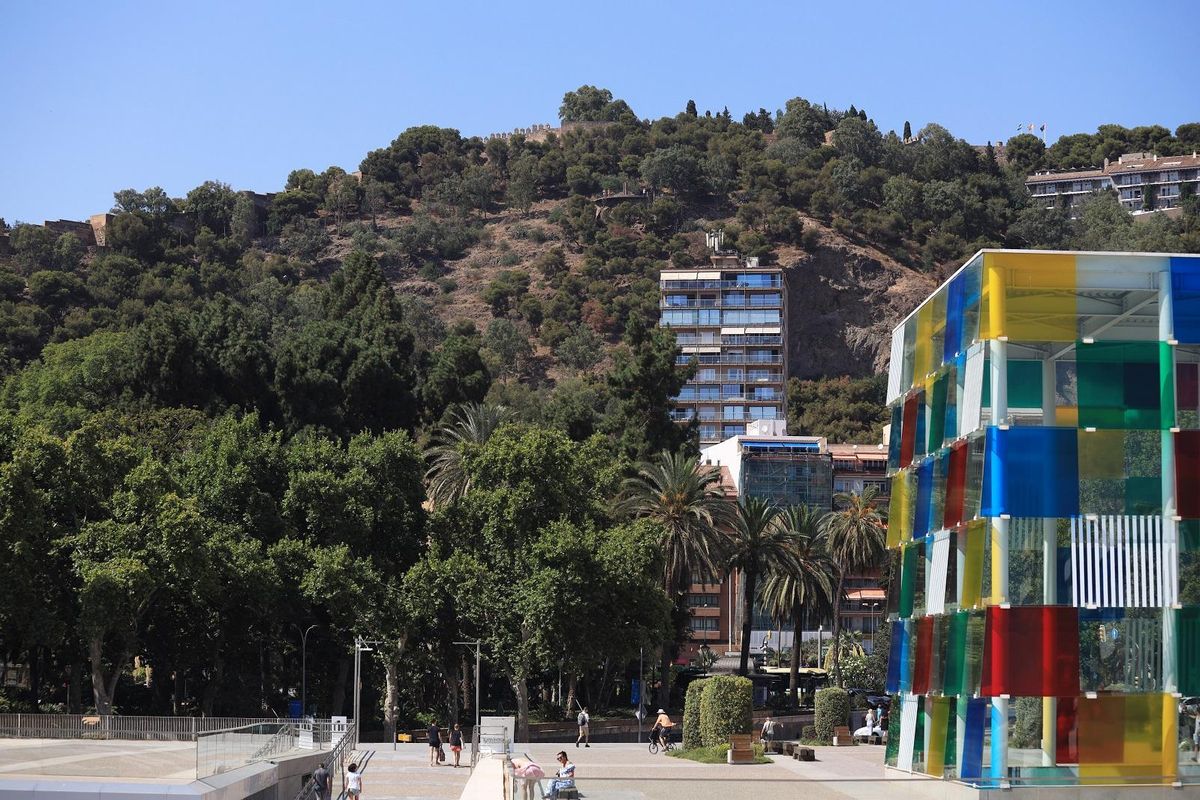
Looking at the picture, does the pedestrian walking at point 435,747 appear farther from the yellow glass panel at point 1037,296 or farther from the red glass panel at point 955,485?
the yellow glass panel at point 1037,296

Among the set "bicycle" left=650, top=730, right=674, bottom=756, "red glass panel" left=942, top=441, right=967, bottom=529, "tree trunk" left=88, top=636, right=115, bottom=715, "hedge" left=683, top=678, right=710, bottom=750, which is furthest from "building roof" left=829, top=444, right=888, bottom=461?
"red glass panel" left=942, top=441, right=967, bottom=529

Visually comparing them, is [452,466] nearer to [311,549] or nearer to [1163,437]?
[311,549]

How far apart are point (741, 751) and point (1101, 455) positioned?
16481 mm

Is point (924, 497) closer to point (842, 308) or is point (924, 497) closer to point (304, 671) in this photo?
point (304, 671)

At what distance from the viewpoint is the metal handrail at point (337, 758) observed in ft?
123

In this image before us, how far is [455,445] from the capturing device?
81.6m

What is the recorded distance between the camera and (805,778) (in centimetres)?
4141

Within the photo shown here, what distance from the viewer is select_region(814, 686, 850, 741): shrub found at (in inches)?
2344

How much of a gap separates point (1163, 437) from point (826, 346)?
148659 millimetres

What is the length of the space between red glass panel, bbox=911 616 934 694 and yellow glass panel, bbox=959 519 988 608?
2858 mm

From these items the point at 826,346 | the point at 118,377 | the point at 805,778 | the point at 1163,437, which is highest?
the point at 826,346

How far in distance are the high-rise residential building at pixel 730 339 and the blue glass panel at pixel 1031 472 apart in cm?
12685

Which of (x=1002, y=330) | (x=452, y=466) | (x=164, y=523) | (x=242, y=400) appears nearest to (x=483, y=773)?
(x=1002, y=330)

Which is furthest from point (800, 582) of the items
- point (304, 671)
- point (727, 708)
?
point (727, 708)
